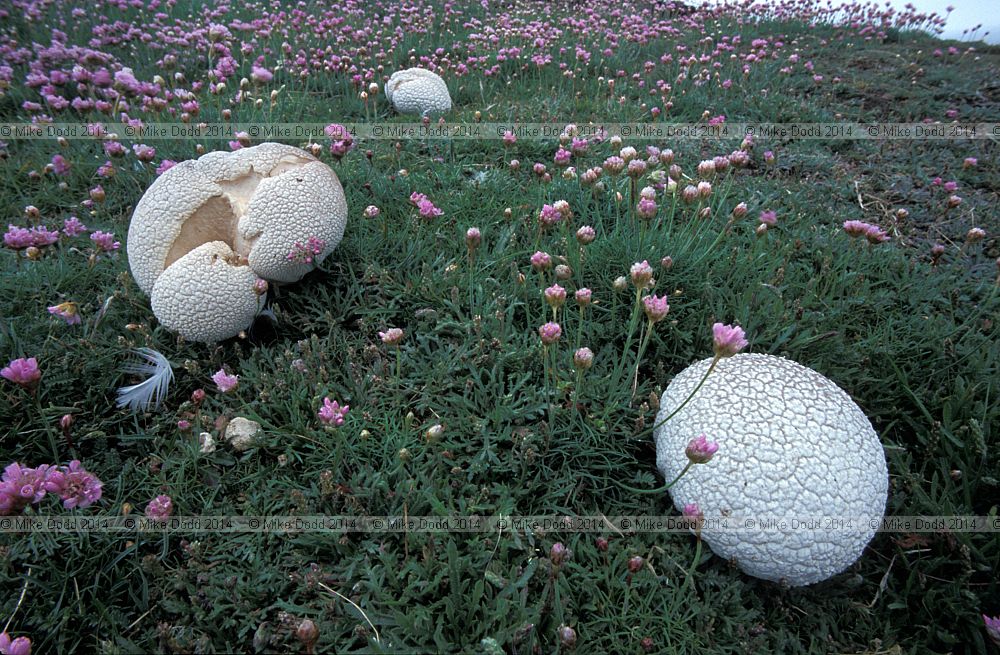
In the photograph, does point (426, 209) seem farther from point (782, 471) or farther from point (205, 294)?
point (782, 471)

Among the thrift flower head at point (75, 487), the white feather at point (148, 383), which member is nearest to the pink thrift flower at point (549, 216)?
the white feather at point (148, 383)

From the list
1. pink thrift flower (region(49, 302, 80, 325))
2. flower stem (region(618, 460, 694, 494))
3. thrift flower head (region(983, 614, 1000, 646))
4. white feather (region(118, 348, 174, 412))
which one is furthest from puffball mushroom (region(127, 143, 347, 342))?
thrift flower head (region(983, 614, 1000, 646))

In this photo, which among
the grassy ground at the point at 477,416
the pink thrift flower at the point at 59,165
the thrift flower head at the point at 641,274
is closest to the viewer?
the grassy ground at the point at 477,416

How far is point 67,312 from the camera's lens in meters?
2.04

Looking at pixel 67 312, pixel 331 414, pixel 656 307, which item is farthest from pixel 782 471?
pixel 67 312

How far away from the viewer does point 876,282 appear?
258cm

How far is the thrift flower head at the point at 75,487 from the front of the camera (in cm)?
153

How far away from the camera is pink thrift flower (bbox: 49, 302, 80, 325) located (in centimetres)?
203

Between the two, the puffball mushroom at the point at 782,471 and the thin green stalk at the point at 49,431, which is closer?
the puffball mushroom at the point at 782,471

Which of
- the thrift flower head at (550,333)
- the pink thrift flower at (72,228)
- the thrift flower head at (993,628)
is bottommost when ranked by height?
the thrift flower head at (993,628)

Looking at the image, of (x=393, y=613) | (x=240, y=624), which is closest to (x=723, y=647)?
(x=393, y=613)

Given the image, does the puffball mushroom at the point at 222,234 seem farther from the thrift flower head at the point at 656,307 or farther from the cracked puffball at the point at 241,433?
the thrift flower head at the point at 656,307

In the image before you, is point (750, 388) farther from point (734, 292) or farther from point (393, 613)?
point (393, 613)

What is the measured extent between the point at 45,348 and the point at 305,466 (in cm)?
117
